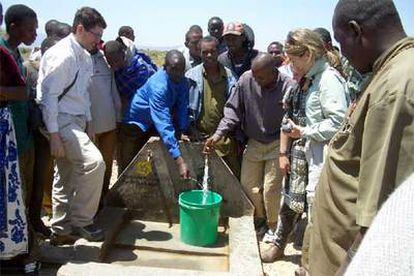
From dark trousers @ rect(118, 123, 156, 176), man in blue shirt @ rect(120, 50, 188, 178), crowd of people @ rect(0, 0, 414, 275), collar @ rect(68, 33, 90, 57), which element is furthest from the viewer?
dark trousers @ rect(118, 123, 156, 176)

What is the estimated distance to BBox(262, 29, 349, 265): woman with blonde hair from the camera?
356 cm

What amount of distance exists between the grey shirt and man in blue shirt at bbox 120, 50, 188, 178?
0.50 meters

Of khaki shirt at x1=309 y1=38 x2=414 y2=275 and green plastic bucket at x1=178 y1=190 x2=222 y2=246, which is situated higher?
khaki shirt at x1=309 y1=38 x2=414 y2=275

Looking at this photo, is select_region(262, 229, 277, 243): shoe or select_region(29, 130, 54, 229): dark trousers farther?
select_region(262, 229, 277, 243): shoe

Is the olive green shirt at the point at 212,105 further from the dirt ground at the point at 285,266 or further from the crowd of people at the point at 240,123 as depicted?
the dirt ground at the point at 285,266

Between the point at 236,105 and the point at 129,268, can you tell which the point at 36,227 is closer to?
the point at 129,268

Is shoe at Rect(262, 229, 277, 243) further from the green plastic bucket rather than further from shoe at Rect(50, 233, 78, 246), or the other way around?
shoe at Rect(50, 233, 78, 246)

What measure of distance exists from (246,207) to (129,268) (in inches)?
67.4

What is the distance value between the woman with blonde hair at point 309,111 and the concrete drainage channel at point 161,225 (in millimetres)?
756

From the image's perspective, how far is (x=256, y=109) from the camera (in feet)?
15.2

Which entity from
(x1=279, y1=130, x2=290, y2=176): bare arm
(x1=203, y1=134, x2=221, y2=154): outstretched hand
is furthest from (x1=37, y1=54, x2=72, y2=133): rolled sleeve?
(x1=279, y1=130, x2=290, y2=176): bare arm

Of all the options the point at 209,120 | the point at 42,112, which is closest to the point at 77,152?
the point at 42,112

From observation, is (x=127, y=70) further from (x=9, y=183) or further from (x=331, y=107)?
(x=331, y=107)

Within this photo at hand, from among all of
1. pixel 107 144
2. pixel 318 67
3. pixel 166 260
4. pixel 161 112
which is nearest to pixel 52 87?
pixel 161 112
